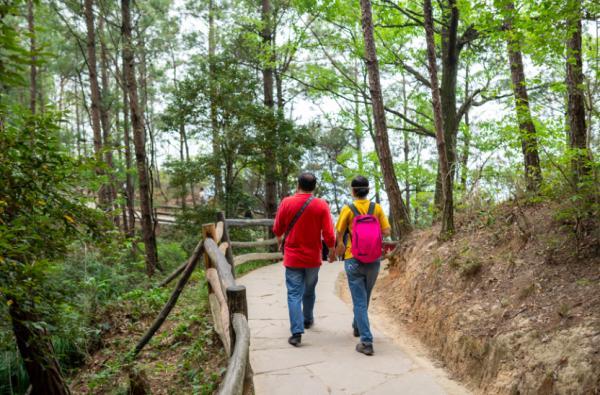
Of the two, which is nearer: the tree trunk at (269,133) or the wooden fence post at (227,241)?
the wooden fence post at (227,241)

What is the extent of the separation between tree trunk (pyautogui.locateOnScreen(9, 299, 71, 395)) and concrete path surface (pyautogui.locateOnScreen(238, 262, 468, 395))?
2169mm

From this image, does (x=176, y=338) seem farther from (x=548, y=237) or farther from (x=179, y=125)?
(x=179, y=125)

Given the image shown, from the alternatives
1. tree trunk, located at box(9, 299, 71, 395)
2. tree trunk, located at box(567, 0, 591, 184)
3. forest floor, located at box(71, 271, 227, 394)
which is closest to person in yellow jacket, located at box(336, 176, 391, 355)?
forest floor, located at box(71, 271, 227, 394)

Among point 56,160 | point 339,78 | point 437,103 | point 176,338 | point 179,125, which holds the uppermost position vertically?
point 339,78

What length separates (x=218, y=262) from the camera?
16.0 feet

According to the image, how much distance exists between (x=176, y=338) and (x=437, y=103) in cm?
534

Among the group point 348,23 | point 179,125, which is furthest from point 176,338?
point 348,23

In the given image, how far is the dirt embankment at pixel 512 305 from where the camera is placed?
343 centimetres

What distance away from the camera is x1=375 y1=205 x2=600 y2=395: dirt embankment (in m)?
3.43

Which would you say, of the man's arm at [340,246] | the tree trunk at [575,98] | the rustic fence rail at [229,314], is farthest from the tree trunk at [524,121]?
the rustic fence rail at [229,314]

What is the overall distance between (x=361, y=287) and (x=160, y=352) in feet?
11.1

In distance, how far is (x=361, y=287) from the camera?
15.9 ft

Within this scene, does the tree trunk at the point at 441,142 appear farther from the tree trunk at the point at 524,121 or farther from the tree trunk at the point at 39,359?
the tree trunk at the point at 39,359

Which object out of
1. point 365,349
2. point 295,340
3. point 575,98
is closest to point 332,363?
point 365,349
